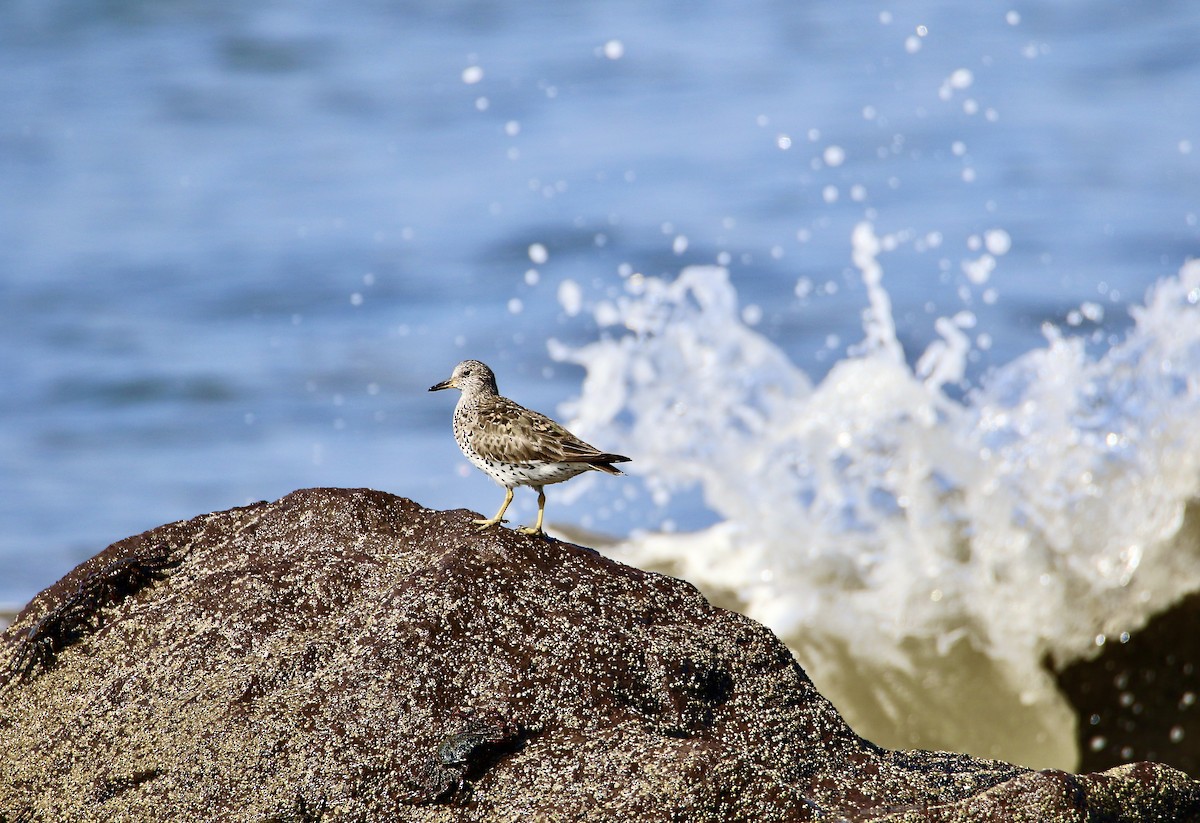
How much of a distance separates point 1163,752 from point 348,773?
16.5 feet

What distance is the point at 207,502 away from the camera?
11102 mm

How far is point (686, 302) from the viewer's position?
35.3 ft

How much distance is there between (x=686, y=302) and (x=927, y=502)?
2614 mm

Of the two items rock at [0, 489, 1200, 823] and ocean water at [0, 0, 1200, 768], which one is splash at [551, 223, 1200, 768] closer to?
ocean water at [0, 0, 1200, 768]

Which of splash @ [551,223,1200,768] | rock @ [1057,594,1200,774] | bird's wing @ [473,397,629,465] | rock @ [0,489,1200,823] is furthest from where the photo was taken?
splash @ [551,223,1200,768]

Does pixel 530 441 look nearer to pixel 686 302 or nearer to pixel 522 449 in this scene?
pixel 522 449

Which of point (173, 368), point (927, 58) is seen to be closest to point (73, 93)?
point (173, 368)

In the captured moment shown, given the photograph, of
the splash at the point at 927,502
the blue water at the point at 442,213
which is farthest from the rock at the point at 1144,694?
the blue water at the point at 442,213

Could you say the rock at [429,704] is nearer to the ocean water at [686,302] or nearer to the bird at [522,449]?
the bird at [522,449]

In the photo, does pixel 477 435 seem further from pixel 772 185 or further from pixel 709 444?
pixel 772 185

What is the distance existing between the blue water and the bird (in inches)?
195

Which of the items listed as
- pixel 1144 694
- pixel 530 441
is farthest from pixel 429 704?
pixel 1144 694

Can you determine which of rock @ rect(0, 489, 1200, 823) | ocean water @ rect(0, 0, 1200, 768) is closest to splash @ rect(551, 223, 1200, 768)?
ocean water @ rect(0, 0, 1200, 768)

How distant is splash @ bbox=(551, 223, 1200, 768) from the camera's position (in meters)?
7.71
